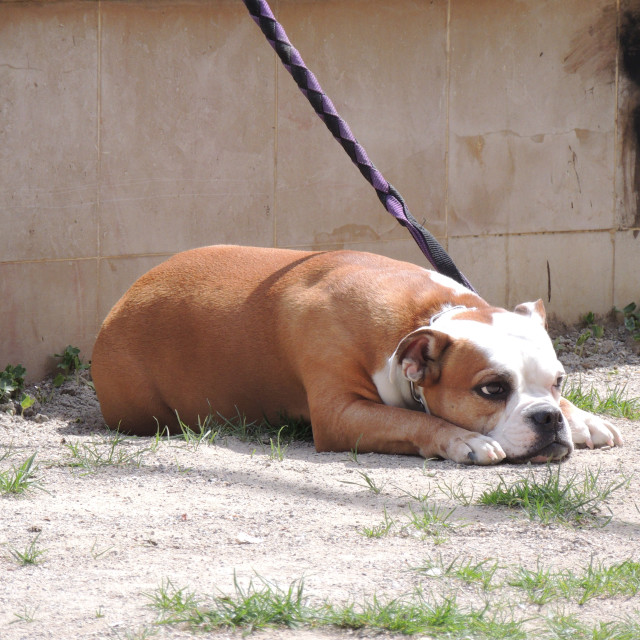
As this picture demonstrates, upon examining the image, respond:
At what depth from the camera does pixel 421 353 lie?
4.30 metres

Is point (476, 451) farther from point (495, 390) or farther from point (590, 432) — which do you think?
point (590, 432)

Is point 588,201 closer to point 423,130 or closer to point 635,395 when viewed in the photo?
point 423,130

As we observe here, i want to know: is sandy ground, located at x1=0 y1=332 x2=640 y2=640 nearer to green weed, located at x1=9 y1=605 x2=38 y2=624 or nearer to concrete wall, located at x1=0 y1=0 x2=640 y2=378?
green weed, located at x1=9 y1=605 x2=38 y2=624

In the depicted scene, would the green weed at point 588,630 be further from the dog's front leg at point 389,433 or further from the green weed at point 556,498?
the dog's front leg at point 389,433

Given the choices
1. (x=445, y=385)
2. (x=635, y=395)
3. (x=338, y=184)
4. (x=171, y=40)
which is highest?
(x=171, y=40)

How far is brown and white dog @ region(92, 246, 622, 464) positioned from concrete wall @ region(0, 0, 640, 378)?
117cm

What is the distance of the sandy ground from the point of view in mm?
2773

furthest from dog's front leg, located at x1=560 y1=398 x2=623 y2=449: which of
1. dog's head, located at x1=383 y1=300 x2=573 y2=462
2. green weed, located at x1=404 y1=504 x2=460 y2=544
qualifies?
green weed, located at x1=404 y1=504 x2=460 y2=544

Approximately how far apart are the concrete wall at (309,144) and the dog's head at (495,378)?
251 cm

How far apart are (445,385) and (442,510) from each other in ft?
3.01

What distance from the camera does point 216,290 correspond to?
5027mm

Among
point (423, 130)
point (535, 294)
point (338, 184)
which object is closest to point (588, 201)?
point (535, 294)

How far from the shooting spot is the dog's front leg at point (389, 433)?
4141mm

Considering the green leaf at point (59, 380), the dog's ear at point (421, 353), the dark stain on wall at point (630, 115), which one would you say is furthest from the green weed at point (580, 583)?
the dark stain on wall at point (630, 115)
